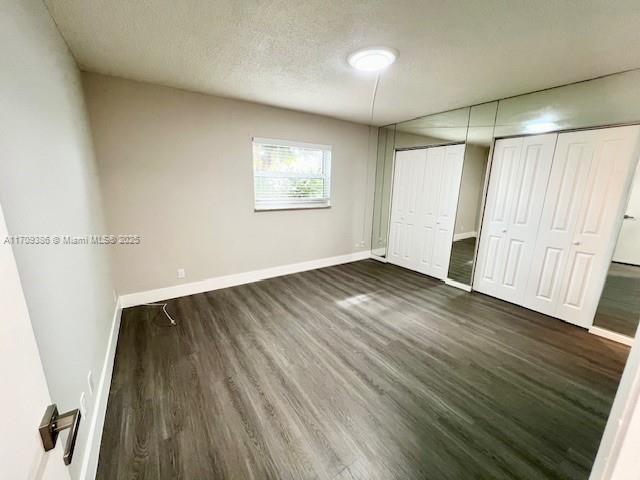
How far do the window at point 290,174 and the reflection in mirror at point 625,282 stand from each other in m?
3.52

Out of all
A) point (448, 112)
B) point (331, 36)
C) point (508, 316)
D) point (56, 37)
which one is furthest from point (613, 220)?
point (56, 37)

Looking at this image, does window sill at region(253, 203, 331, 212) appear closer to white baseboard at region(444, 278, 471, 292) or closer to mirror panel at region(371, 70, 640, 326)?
mirror panel at region(371, 70, 640, 326)

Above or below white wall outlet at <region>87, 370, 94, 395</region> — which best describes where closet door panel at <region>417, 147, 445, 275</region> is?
above

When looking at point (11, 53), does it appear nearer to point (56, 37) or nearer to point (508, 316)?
point (56, 37)

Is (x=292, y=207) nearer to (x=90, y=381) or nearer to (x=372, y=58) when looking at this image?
(x=372, y=58)

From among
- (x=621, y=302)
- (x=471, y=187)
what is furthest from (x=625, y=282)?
(x=471, y=187)

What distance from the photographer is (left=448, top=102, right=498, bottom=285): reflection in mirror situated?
128 inches

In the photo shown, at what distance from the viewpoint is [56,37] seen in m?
1.71

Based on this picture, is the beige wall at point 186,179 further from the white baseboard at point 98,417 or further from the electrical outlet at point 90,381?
the electrical outlet at point 90,381

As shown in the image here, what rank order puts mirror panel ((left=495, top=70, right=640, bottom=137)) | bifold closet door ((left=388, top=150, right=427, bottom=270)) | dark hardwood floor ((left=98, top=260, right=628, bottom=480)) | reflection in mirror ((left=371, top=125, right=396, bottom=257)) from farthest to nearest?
reflection in mirror ((left=371, top=125, right=396, bottom=257)), bifold closet door ((left=388, top=150, right=427, bottom=270)), mirror panel ((left=495, top=70, right=640, bottom=137)), dark hardwood floor ((left=98, top=260, right=628, bottom=480))

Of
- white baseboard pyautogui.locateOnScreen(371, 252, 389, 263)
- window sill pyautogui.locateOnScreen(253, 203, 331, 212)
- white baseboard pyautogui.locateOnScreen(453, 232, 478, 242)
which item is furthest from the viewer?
white baseboard pyautogui.locateOnScreen(371, 252, 389, 263)

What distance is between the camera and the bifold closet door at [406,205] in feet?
13.8

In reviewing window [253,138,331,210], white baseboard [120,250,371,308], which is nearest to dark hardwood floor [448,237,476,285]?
white baseboard [120,250,371,308]

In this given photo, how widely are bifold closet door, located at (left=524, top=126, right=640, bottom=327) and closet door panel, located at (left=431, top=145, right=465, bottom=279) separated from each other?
3.38ft
